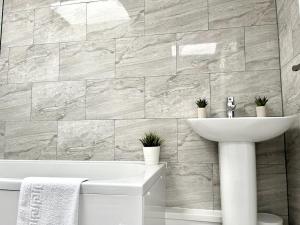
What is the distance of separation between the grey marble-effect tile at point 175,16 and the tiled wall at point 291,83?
0.58m

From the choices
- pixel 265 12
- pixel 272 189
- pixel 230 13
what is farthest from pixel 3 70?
pixel 272 189

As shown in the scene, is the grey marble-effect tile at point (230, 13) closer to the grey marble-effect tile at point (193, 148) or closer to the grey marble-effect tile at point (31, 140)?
the grey marble-effect tile at point (193, 148)

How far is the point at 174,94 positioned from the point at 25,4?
1.71 m

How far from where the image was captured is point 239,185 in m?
1.53

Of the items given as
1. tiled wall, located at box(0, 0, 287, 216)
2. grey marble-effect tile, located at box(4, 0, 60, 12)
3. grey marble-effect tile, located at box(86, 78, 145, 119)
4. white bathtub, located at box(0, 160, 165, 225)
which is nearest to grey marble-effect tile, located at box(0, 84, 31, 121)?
tiled wall, located at box(0, 0, 287, 216)

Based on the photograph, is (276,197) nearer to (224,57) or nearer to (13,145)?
(224,57)

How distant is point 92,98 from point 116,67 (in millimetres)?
341

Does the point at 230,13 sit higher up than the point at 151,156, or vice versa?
the point at 230,13

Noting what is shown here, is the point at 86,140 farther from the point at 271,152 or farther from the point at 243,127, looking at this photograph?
the point at 271,152

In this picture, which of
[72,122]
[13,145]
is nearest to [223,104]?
[72,122]

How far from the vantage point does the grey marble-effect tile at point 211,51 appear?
192cm

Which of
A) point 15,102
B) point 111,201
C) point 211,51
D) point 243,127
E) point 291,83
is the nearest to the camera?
point 111,201

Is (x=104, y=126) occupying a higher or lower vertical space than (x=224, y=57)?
lower

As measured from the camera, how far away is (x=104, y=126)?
2.09 metres
